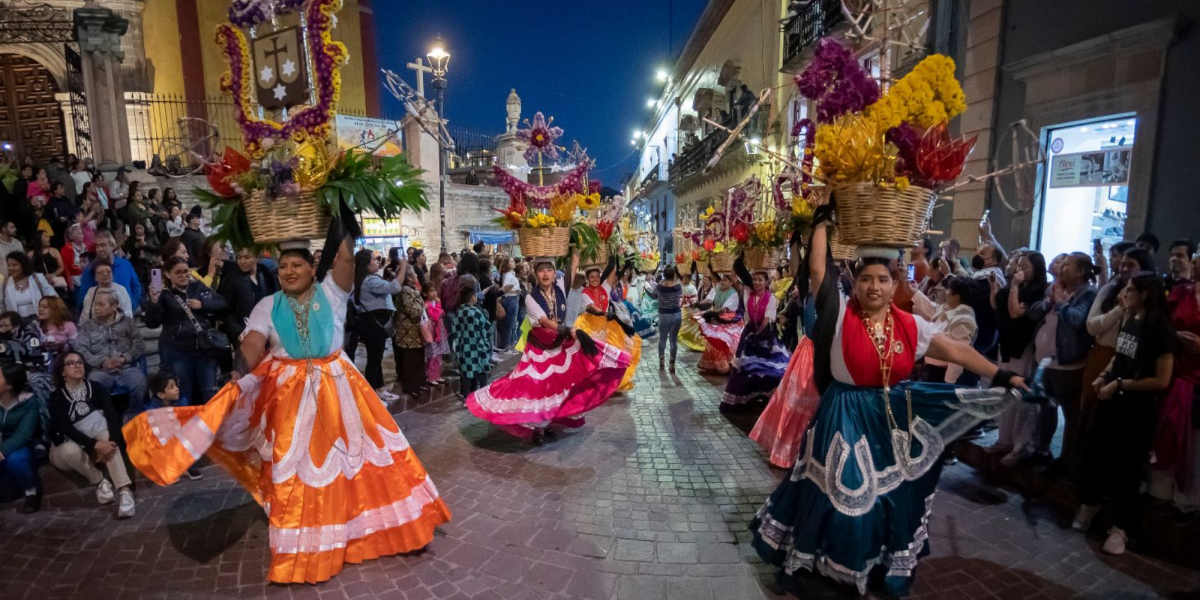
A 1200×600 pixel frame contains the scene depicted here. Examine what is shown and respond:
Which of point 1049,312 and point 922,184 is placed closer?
point 922,184

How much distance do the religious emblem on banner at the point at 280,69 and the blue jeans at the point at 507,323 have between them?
7140mm

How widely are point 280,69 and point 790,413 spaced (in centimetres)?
495

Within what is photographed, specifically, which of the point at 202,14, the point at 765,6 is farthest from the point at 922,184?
the point at 202,14

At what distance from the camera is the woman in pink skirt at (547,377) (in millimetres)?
5840

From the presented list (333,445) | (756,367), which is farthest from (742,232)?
(333,445)

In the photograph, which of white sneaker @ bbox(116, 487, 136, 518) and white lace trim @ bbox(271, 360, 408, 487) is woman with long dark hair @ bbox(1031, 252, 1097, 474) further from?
white sneaker @ bbox(116, 487, 136, 518)

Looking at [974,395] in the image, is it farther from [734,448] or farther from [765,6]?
[765,6]

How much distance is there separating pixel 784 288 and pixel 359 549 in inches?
257

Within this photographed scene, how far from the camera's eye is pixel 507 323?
1107 cm

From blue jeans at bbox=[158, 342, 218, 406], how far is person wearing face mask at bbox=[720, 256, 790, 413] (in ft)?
A: 18.2

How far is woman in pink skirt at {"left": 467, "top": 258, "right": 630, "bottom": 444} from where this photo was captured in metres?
5.84

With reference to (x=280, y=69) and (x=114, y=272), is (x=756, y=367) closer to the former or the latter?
(x=280, y=69)

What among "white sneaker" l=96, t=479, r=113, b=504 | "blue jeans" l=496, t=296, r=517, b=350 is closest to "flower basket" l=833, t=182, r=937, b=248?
"white sneaker" l=96, t=479, r=113, b=504

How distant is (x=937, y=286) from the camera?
21.1 ft
